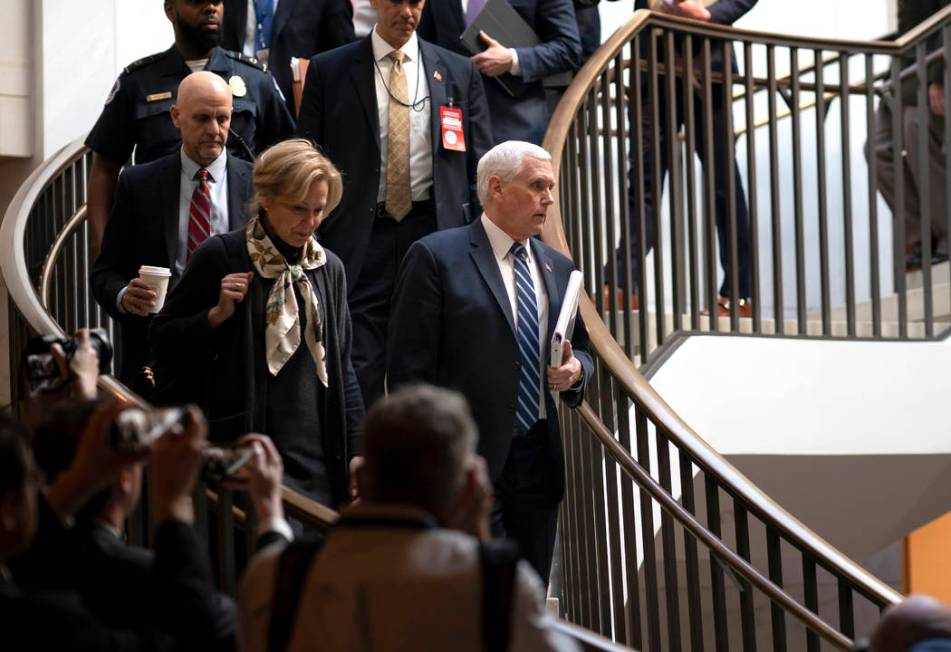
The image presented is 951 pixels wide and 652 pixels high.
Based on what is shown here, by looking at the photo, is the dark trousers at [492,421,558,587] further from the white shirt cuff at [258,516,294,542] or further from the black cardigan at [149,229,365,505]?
the white shirt cuff at [258,516,294,542]

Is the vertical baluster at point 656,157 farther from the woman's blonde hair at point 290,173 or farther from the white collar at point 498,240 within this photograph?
the woman's blonde hair at point 290,173

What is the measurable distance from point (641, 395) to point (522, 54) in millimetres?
1777

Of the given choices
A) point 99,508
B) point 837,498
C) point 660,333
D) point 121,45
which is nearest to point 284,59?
point 660,333

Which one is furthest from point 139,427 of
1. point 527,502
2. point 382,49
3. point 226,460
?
point 382,49

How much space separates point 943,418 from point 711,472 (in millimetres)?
2601

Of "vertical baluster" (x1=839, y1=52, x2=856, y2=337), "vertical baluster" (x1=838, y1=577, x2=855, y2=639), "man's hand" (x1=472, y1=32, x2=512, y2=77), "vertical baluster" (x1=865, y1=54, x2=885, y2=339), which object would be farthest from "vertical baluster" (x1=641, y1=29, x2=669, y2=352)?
"vertical baluster" (x1=838, y1=577, x2=855, y2=639)

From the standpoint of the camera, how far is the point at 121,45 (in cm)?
788

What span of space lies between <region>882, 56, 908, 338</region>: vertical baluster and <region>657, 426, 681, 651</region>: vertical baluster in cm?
237

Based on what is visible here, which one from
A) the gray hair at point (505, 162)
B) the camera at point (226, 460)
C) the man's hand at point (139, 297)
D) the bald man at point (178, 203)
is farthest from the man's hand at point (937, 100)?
the camera at point (226, 460)

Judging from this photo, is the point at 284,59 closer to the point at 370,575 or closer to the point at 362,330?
the point at 362,330

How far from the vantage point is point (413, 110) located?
5.16m

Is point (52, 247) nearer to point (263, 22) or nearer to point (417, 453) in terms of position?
point (263, 22)

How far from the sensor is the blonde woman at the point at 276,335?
12.4ft

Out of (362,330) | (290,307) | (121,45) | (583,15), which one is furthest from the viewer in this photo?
(121,45)
